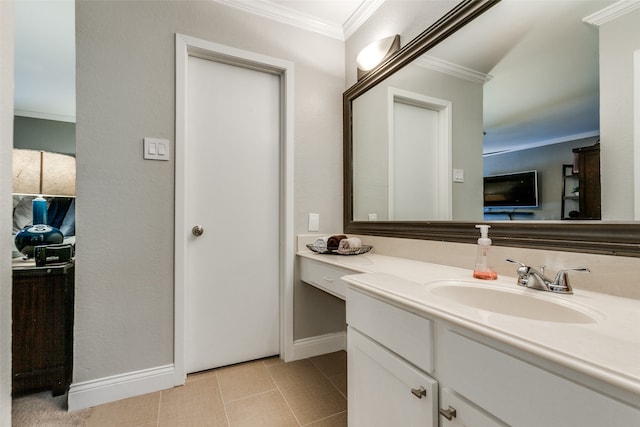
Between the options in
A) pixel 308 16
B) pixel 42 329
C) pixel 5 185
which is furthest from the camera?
pixel 308 16

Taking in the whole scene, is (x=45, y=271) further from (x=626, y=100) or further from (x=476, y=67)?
(x=626, y=100)

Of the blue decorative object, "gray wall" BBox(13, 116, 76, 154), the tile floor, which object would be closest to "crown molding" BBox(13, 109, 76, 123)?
"gray wall" BBox(13, 116, 76, 154)

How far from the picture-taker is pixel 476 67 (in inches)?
48.2

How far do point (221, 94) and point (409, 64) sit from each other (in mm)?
1147

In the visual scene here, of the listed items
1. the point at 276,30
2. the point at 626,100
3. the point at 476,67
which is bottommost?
the point at 626,100

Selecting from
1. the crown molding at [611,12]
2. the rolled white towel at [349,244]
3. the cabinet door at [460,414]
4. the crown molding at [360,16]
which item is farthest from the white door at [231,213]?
the crown molding at [611,12]

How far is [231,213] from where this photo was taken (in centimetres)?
180

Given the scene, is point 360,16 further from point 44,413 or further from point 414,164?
point 44,413

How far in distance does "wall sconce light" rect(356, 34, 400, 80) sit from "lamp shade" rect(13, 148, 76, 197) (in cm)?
209

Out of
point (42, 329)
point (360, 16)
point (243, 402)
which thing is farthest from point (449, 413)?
point (360, 16)

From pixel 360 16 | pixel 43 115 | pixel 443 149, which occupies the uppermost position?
pixel 360 16

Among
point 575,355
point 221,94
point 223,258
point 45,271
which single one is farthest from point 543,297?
point 45,271

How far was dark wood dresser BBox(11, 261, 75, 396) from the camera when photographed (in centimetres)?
143

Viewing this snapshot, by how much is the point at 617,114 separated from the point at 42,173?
288 centimetres
